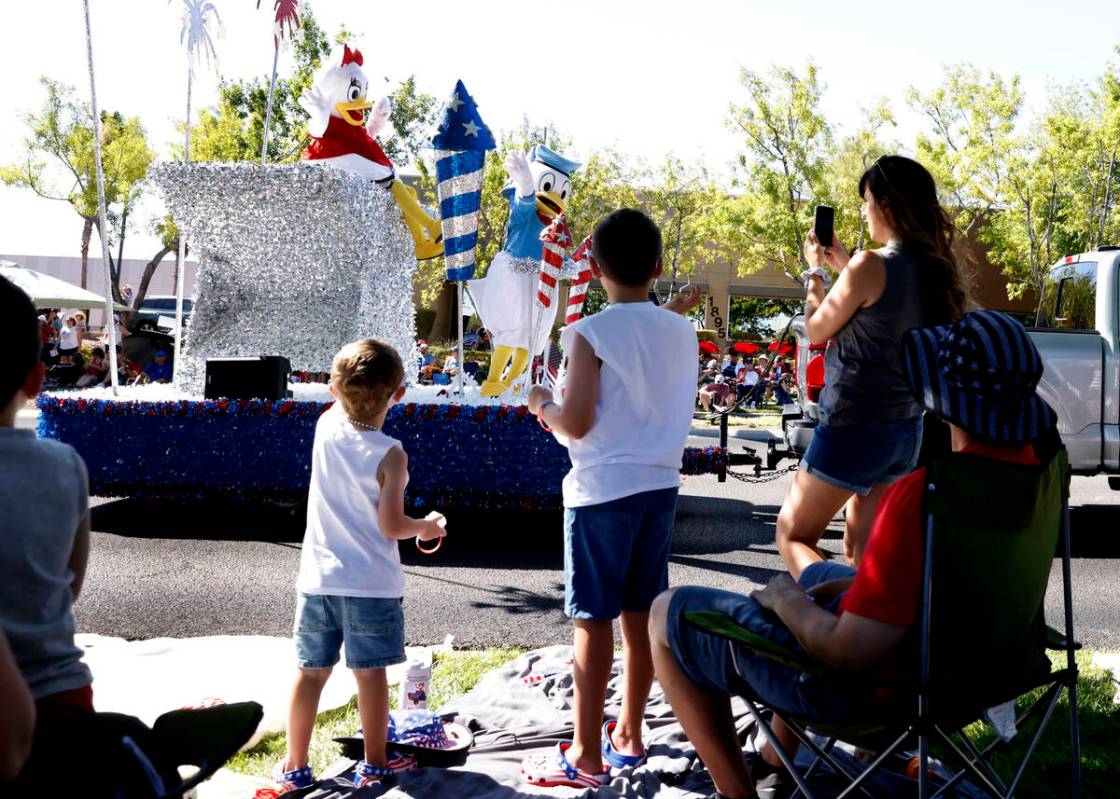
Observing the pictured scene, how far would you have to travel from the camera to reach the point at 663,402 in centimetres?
284

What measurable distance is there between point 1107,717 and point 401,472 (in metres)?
2.66

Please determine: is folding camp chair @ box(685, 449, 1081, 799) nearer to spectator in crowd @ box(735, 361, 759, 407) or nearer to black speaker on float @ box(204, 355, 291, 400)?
black speaker on float @ box(204, 355, 291, 400)

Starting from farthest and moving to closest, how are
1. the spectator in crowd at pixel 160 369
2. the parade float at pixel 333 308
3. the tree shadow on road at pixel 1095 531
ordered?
1. the spectator in crowd at pixel 160 369
2. the parade float at pixel 333 308
3. the tree shadow on road at pixel 1095 531

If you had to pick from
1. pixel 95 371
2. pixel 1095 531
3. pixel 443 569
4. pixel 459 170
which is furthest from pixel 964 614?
pixel 95 371

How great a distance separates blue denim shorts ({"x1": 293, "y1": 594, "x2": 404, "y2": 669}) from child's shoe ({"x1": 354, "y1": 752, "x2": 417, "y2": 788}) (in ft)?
1.08

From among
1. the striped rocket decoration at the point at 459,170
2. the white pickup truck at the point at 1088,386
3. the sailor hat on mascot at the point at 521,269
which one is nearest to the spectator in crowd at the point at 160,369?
the sailor hat on mascot at the point at 521,269

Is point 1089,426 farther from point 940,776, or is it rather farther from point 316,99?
point 316,99

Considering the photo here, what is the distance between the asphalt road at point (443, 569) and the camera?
489 centimetres

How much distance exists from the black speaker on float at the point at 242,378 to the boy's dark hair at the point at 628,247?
514 centimetres

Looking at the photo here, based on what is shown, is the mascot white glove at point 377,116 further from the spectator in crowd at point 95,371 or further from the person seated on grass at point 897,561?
the spectator in crowd at point 95,371

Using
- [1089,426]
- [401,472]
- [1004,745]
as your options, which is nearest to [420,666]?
[401,472]

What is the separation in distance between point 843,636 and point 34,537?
149cm

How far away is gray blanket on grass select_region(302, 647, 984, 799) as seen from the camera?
2838 millimetres

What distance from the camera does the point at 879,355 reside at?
319cm
